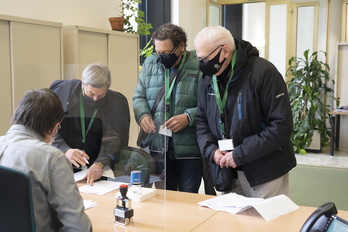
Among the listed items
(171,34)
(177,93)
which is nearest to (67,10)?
(171,34)

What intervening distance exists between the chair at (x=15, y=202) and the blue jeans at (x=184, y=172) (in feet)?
5.23

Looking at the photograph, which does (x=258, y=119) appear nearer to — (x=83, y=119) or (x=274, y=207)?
(x=274, y=207)

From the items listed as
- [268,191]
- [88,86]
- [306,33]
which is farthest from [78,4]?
[306,33]

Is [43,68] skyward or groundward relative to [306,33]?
groundward

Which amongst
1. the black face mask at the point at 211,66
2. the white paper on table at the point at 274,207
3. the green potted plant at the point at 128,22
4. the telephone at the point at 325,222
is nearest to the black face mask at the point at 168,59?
the black face mask at the point at 211,66

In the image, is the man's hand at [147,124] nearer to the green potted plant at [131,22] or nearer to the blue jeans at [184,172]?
the blue jeans at [184,172]

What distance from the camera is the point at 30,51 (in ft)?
11.9

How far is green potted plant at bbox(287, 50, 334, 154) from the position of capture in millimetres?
7469

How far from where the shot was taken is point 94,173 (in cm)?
235

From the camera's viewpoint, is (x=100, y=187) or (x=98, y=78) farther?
(x=100, y=187)

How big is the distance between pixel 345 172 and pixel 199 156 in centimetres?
412

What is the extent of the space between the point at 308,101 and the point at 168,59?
17.6 feet

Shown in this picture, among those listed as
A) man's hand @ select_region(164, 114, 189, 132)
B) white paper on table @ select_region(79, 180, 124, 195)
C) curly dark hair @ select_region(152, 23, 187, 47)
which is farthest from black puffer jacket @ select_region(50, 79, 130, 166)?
curly dark hair @ select_region(152, 23, 187, 47)

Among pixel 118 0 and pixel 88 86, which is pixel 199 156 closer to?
pixel 88 86
